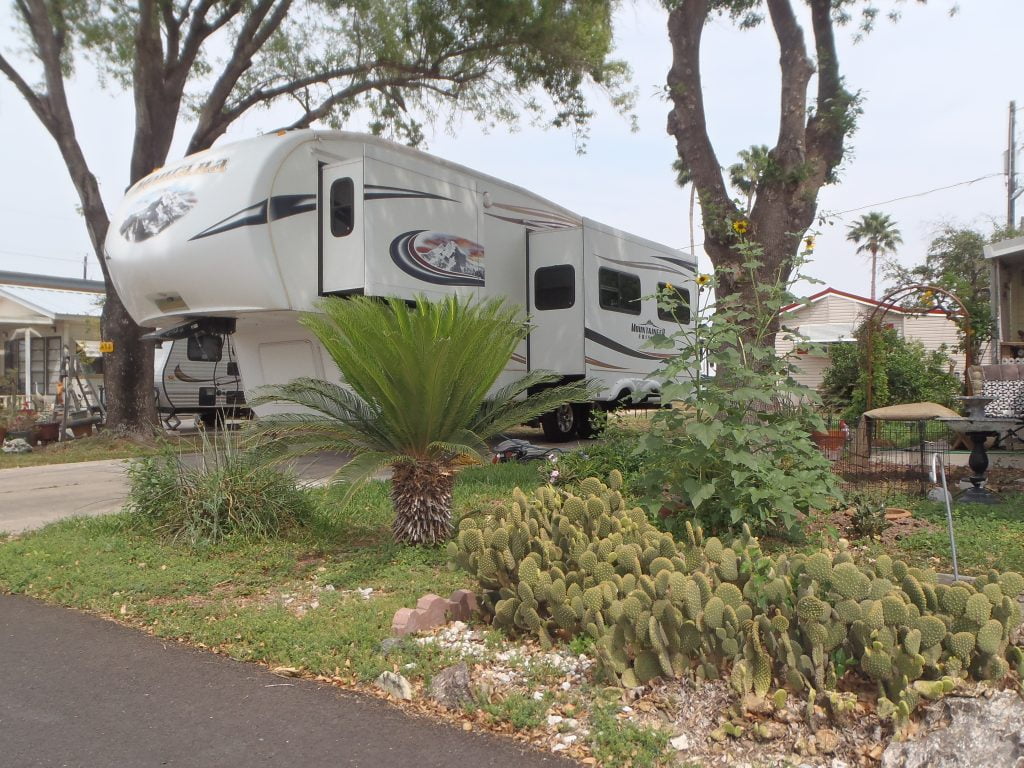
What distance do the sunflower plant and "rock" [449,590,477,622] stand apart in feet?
4.69

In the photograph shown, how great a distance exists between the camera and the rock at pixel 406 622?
4.11 meters

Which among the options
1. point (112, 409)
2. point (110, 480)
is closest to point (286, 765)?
point (110, 480)

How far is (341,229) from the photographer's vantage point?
984cm

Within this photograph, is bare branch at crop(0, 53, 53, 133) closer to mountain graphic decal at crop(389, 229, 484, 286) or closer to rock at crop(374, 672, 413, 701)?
mountain graphic decal at crop(389, 229, 484, 286)

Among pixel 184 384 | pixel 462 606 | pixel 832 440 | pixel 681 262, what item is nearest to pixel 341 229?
pixel 832 440

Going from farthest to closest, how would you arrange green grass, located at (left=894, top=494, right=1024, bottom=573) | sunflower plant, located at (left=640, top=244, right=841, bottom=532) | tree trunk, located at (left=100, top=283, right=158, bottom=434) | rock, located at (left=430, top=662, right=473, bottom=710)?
tree trunk, located at (left=100, top=283, right=158, bottom=434), green grass, located at (left=894, top=494, right=1024, bottom=573), sunflower plant, located at (left=640, top=244, right=841, bottom=532), rock, located at (left=430, top=662, right=473, bottom=710)

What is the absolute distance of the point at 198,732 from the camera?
10.9ft

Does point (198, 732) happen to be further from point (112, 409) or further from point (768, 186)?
point (112, 409)

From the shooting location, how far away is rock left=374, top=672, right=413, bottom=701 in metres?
3.58

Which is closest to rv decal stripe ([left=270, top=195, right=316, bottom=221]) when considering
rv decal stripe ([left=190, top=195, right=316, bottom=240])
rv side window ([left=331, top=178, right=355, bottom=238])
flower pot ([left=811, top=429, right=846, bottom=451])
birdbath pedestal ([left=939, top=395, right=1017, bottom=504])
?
rv decal stripe ([left=190, top=195, right=316, bottom=240])

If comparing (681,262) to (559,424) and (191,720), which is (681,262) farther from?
(191,720)

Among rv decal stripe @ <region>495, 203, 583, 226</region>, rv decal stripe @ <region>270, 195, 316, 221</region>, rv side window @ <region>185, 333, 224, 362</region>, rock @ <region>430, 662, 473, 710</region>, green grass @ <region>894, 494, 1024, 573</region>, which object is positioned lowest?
rock @ <region>430, 662, 473, 710</region>

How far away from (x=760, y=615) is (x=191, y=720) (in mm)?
2272

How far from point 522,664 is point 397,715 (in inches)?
23.0
